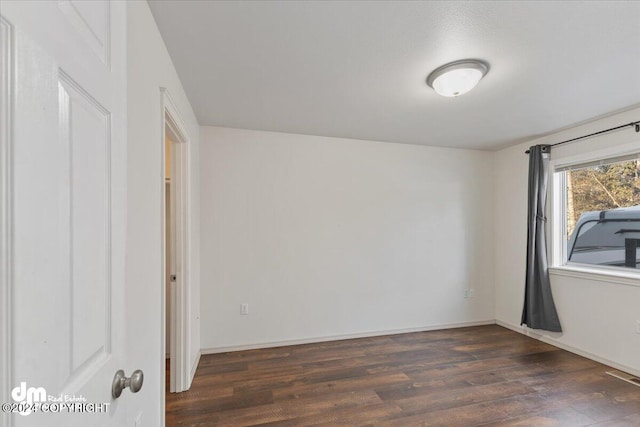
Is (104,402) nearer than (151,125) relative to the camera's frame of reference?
Yes

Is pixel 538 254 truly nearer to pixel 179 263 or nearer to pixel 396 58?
pixel 396 58

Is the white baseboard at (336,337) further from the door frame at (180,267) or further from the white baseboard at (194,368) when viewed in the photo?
the door frame at (180,267)

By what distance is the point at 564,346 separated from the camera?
313cm

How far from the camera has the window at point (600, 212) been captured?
2737mm

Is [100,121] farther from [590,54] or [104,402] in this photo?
[590,54]

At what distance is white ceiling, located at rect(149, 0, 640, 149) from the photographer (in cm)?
144

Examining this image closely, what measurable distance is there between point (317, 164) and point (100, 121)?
277cm

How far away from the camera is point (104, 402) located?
0.69 metres

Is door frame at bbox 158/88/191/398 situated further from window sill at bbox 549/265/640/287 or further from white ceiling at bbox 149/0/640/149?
window sill at bbox 549/265/640/287

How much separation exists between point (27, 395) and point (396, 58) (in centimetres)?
209

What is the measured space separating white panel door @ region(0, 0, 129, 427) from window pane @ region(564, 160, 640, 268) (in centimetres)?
399

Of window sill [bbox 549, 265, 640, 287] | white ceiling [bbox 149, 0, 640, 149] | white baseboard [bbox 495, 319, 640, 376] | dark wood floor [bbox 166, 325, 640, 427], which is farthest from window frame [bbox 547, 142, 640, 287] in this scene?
dark wood floor [bbox 166, 325, 640, 427]

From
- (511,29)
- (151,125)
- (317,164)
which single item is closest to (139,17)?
(151,125)

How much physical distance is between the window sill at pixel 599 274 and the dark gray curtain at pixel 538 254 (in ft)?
0.48
